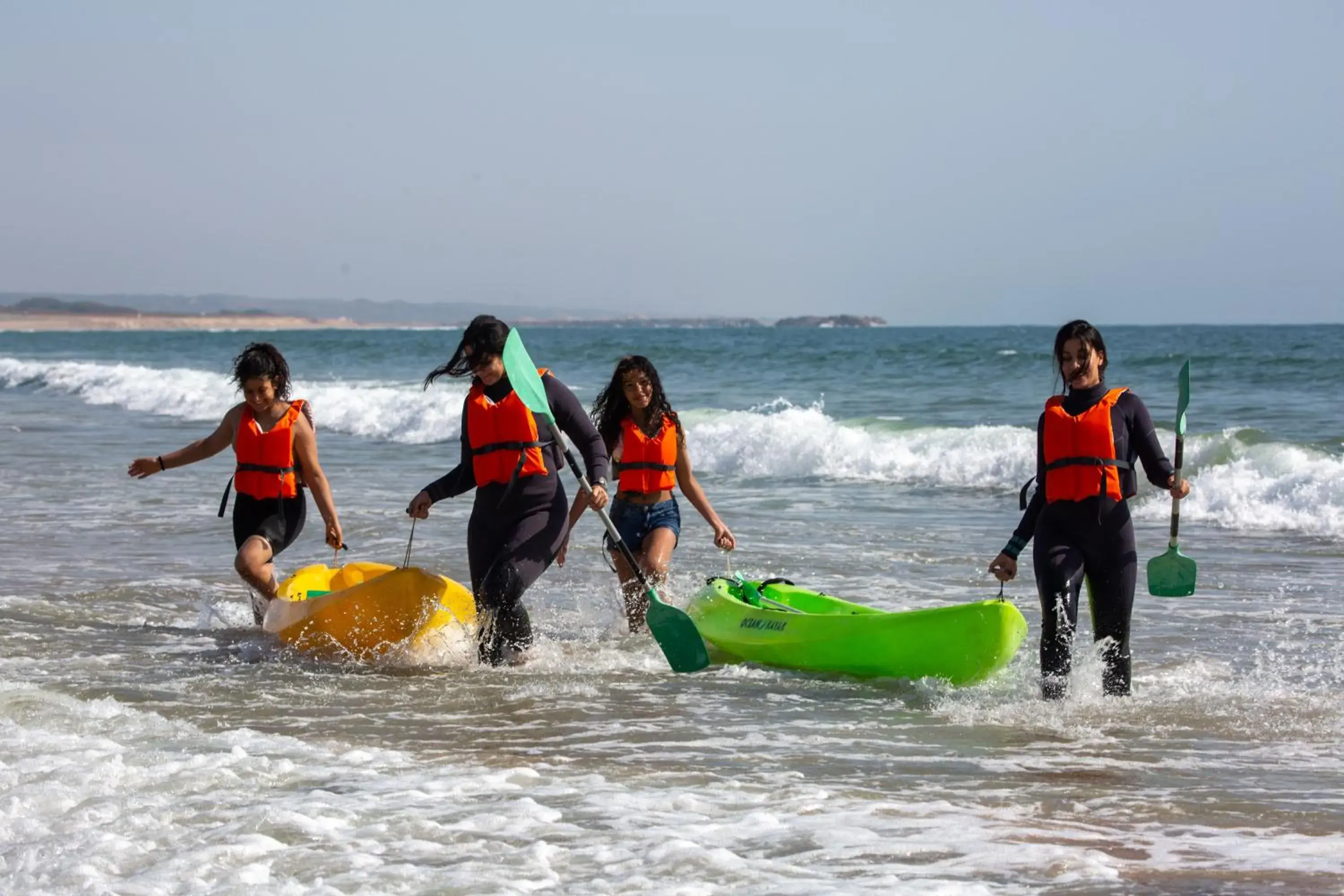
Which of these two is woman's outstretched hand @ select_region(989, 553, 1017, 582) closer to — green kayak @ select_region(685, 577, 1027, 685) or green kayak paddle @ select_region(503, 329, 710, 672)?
green kayak @ select_region(685, 577, 1027, 685)

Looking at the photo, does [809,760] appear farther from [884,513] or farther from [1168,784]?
[884,513]

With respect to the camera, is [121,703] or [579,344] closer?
[121,703]

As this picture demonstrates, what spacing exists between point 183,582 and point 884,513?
6024 mm

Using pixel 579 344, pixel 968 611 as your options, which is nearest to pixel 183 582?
pixel 968 611

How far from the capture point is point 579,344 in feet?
243

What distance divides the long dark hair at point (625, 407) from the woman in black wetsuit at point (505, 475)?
2.82ft

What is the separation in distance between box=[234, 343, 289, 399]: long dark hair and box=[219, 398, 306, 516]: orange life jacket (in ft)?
0.38

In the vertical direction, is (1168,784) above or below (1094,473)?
below

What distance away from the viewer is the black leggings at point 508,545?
6367 millimetres

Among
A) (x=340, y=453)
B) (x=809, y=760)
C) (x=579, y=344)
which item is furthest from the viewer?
(x=579, y=344)

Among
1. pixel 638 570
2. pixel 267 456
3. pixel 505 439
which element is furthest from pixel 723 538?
pixel 267 456

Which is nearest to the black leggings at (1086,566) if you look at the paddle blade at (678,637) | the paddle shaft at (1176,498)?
the paddle shaft at (1176,498)

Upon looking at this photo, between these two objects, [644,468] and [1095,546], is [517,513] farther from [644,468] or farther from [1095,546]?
[1095,546]

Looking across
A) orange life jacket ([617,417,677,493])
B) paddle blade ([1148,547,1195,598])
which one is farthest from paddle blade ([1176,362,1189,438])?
orange life jacket ([617,417,677,493])
